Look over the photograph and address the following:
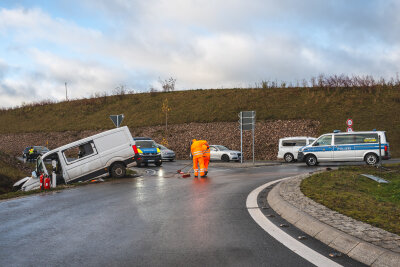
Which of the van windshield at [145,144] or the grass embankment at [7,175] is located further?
the van windshield at [145,144]

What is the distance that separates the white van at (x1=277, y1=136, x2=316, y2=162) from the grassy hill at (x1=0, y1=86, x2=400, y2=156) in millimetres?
9471

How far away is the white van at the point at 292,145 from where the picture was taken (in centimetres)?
2688

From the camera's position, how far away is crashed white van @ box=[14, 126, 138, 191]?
14.8m

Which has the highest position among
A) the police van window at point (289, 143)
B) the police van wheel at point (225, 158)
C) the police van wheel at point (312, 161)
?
the police van window at point (289, 143)

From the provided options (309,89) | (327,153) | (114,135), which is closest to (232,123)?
(309,89)

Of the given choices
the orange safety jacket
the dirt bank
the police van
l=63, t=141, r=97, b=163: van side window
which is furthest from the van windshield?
the dirt bank

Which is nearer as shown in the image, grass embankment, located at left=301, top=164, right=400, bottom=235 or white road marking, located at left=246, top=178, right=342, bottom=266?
white road marking, located at left=246, top=178, right=342, bottom=266

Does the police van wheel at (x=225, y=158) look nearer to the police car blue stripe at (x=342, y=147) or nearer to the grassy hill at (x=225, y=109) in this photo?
the police car blue stripe at (x=342, y=147)

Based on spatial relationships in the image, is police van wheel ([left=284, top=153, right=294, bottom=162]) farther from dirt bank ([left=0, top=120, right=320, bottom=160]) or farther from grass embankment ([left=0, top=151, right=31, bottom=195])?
grass embankment ([left=0, top=151, right=31, bottom=195])

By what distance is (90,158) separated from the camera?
50.9 ft

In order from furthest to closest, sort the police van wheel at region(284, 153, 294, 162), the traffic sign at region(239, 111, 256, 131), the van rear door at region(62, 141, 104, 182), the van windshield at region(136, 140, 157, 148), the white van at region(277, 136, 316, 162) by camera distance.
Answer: the police van wheel at region(284, 153, 294, 162) → the white van at region(277, 136, 316, 162) → the van windshield at region(136, 140, 157, 148) → the traffic sign at region(239, 111, 256, 131) → the van rear door at region(62, 141, 104, 182)

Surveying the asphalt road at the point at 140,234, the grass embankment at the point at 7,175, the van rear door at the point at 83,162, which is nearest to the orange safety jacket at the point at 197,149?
the van rear door at the point at 83,162

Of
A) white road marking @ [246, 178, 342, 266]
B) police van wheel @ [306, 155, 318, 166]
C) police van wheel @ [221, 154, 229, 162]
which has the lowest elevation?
police van wheel @ [221, 154, 229, 162]

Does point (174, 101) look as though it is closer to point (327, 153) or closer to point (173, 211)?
point (327, 153)
